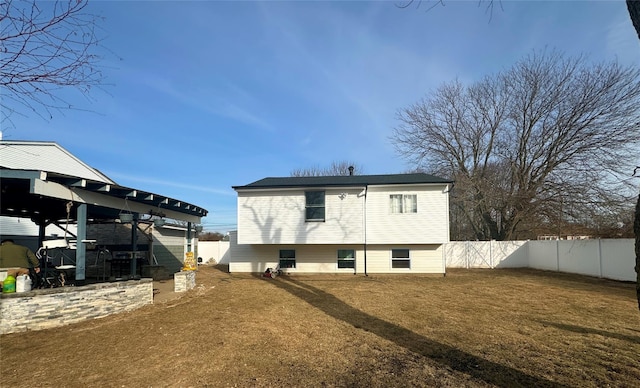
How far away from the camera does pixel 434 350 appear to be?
18.5 ft

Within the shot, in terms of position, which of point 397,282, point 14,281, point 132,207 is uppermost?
point 132,207

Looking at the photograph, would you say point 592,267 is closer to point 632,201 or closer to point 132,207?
point 632,201

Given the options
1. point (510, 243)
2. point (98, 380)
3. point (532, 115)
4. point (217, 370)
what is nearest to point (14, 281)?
point (98, 380)

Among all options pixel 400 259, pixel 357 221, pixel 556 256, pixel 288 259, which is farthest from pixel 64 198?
pixel 556 256

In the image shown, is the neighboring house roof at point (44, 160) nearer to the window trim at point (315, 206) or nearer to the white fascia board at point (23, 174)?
the white fascia board at point (23, 174)

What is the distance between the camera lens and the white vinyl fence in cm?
1452

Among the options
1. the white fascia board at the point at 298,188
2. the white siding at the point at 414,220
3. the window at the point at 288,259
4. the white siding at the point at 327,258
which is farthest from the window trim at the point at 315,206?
the window at the point at 288,259

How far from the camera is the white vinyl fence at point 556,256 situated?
571 inches

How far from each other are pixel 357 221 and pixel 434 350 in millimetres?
11153

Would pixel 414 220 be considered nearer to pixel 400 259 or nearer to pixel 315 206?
pixel 400 259

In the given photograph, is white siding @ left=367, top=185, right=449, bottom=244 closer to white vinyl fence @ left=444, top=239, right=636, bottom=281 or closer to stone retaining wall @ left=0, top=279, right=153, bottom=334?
white vinyl fence @ left=444, top=239, right=636, bottom=281

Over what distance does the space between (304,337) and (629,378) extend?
4717 mm

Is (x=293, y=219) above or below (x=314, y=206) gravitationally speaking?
below

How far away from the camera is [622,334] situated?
22.0ft
